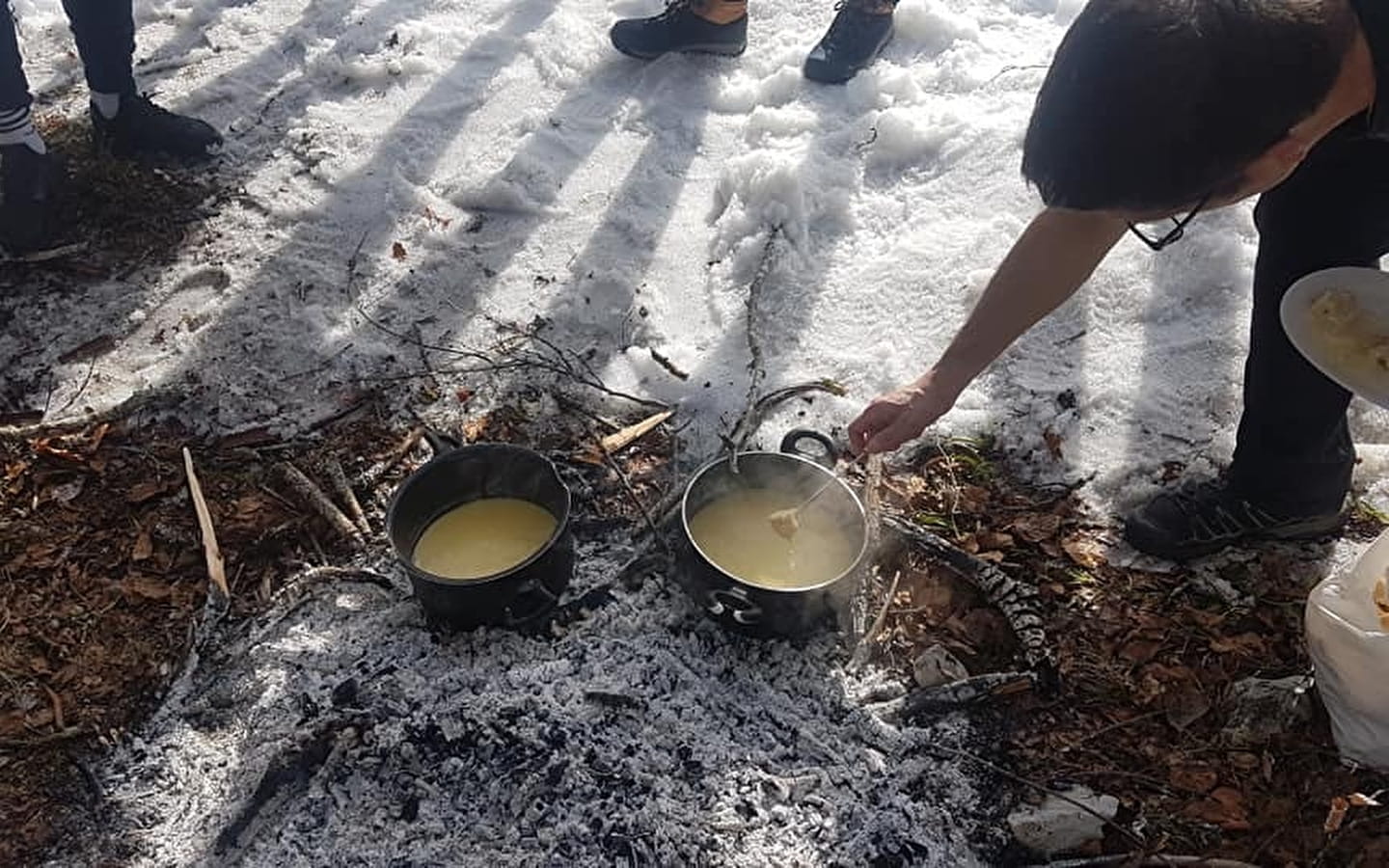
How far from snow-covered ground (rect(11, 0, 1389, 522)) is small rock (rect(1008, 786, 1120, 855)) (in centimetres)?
106

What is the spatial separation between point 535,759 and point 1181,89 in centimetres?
178

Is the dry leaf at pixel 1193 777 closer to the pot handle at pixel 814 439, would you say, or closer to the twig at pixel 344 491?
the pot handle at pixel 814 439

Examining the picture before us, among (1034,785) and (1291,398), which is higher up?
(1291,398)

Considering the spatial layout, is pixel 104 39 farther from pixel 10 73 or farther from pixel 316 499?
pixel 316 499

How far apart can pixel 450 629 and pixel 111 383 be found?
5.57 feet

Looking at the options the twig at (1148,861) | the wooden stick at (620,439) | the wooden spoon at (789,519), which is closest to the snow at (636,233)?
the wooden stick at (620,439)

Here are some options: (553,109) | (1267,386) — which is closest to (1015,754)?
(1267,386)

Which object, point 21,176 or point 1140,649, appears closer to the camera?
point 1140,649

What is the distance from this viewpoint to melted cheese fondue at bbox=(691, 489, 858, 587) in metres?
2.46

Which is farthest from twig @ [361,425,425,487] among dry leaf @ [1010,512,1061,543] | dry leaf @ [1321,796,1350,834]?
dry leaf @ [1321,796,1350,834]

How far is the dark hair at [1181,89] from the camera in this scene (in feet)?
4.90

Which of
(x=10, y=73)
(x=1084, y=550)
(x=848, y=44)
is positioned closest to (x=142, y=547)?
(x=10, y=73)

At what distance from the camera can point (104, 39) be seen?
3.87 m

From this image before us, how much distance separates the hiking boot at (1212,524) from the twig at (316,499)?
7.18 ft
